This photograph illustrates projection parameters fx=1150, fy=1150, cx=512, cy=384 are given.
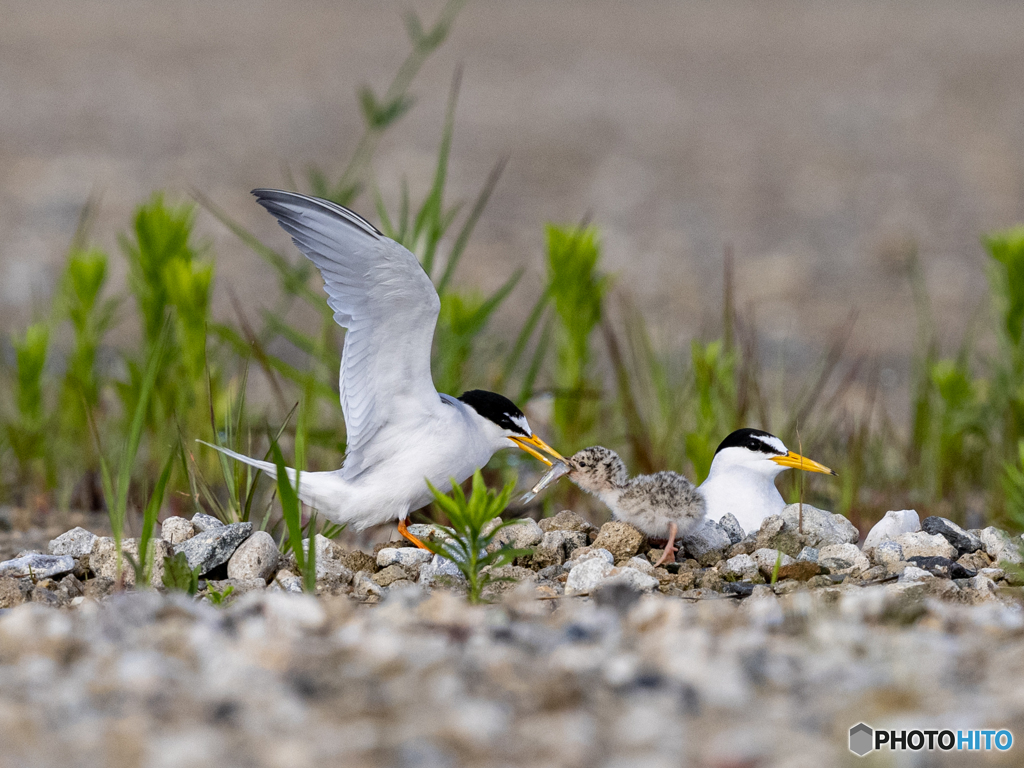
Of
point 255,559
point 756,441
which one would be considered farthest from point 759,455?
point 255,559

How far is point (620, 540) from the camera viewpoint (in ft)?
13.2

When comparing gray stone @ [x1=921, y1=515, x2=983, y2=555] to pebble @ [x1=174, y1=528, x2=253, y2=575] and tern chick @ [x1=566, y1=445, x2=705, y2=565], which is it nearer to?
tern chick @ [x1=566, y1=445, x2=705, y2=565]

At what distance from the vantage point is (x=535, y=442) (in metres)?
4.48

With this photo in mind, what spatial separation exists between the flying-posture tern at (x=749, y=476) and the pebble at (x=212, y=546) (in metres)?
1.75

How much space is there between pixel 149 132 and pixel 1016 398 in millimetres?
12262

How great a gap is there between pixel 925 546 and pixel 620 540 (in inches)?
40.9

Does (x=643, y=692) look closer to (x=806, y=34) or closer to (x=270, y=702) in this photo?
(x=270, y=702)

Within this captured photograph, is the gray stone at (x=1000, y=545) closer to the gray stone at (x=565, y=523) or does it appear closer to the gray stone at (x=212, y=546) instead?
the gray stone at (x=565, y=523)

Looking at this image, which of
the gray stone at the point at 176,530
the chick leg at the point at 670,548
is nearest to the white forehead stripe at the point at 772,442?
the chick leg at the point at 670,548

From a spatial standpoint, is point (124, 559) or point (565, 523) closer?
point (124, 559)

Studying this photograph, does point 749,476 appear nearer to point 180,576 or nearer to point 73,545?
point 180,576

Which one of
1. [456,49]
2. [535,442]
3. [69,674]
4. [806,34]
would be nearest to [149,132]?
[456,49]
